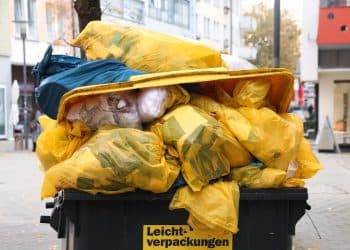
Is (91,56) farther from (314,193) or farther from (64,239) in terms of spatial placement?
A: (314,193)

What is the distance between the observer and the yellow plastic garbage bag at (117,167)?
10.1ft

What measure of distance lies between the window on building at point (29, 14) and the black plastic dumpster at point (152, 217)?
28.7 m

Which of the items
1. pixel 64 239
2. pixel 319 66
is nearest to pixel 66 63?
pixel 64 239

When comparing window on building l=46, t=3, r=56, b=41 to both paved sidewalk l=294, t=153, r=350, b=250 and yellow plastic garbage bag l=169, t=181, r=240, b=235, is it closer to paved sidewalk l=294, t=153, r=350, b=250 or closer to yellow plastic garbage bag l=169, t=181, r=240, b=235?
paved sidewalk l=294, t=153, r=350, b=250

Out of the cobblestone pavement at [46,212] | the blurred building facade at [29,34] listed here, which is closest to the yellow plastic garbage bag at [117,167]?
the cobblestone pavement at [46,212]

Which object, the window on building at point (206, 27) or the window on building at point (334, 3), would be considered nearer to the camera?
the window on building at point (334, 3)

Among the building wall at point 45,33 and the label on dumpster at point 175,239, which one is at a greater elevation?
the building wall at point 45,33

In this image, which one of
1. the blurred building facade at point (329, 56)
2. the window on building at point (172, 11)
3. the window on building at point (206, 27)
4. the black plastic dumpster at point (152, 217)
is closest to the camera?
the black plastic dumpster at point (152, 217)

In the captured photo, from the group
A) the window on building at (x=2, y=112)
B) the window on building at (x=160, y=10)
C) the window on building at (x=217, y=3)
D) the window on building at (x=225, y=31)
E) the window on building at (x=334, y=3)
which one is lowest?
the window on building at (x=2, y=112)

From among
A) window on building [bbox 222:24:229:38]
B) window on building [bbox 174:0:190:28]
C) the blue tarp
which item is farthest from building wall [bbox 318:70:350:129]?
window on building [bbox 222:24:229:38]

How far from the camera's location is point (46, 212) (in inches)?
327

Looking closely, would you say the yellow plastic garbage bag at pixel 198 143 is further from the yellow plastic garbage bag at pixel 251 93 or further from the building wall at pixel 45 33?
the building wall at pixel 45 33

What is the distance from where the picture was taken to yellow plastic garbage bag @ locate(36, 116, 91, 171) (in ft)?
11.3

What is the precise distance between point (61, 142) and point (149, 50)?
2.73 feet
